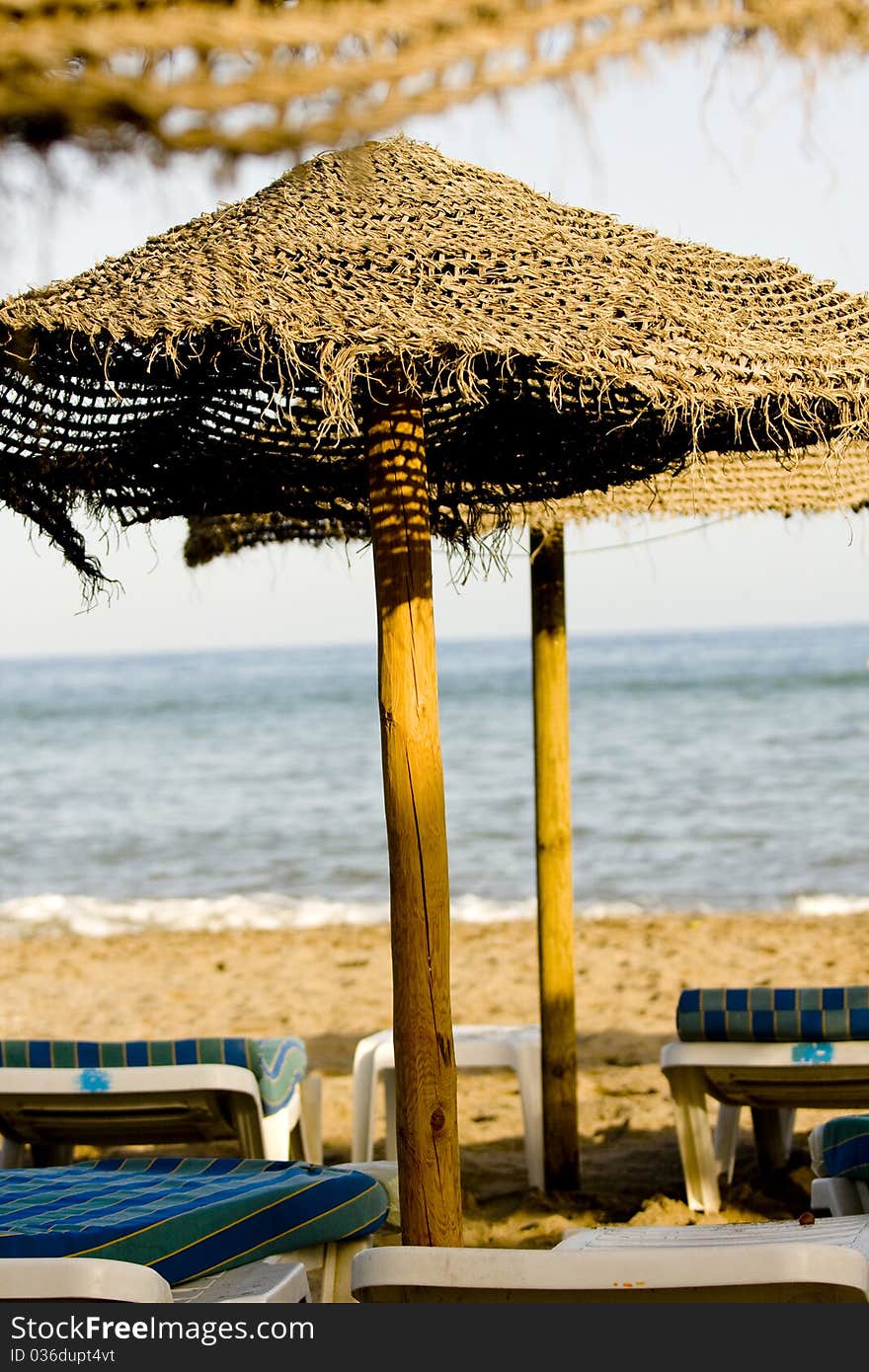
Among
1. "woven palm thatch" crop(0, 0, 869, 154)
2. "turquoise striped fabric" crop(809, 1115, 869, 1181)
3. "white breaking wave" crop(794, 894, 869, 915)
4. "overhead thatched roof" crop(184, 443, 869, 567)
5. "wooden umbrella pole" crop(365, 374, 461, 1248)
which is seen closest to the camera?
"woven palm thatch" crop(0, 0, 869, 154)

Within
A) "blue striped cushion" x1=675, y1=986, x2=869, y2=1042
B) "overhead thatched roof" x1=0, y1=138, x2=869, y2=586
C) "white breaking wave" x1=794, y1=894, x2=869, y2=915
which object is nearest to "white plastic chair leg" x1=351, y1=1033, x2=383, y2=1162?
"blue striped cushion" x1=675, y1=986, x2=869, y2=1042

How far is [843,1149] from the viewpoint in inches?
128

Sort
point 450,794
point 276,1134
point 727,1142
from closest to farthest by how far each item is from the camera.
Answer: point 276,1134
point 727,1142
point 450,794

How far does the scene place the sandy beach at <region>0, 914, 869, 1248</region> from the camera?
4.23 m

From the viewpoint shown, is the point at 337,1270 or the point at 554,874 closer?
the point at 337,1270

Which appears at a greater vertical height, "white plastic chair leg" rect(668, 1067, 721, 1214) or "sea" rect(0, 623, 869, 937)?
"white plastic chair leg" rect(668, 1067, 721, 1214)

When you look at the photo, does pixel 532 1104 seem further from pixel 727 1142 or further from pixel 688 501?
pixel 688 501

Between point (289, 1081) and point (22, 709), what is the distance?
108 ft

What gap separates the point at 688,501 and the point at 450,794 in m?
14.1

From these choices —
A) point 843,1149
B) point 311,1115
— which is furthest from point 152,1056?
point 843,1149

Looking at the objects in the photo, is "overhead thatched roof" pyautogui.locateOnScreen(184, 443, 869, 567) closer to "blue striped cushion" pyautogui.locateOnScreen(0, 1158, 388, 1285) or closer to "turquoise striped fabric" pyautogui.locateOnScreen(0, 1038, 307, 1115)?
"turquoise striped fabric" pyautogui.locateOnScreen(0, 1038, 307, 1115)

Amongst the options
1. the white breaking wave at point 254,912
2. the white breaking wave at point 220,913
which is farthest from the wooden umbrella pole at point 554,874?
the white breaking wave at point 220,913

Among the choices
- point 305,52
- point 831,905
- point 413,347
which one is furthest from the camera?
point 831,905

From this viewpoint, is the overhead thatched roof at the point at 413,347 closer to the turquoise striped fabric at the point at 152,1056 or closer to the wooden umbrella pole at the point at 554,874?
the wooden umbrella pole at the point at 554,874
